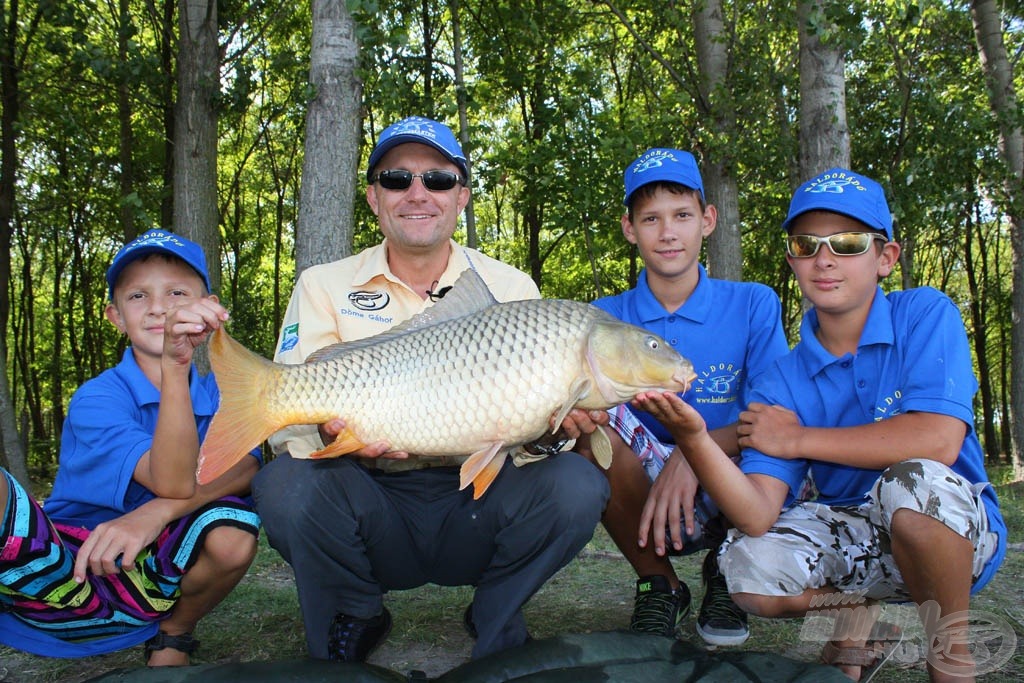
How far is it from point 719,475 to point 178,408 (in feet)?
5.19

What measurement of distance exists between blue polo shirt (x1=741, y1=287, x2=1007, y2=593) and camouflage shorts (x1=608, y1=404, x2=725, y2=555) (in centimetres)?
26

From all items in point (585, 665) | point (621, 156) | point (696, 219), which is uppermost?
point (621, 156)

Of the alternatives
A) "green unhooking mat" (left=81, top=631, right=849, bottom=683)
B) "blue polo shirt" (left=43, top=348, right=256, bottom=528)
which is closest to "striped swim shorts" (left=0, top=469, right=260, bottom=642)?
"blue polo shirt" (left=43, top=348, right=256, bottom=528)

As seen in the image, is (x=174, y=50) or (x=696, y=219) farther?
(x=174, y=50)

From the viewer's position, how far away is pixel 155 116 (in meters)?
10.6

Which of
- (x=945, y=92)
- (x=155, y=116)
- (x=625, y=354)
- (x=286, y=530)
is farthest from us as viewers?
(x=945, y=92)

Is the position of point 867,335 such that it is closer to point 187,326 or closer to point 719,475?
point 719,475

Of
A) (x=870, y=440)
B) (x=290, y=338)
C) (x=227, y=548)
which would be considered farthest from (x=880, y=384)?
(x=227, y=548)

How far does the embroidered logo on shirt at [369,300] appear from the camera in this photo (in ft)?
9.31

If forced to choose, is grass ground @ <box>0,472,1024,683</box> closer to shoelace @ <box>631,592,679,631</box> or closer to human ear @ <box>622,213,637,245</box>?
shoelace @ <box>631,592,679,631</box>

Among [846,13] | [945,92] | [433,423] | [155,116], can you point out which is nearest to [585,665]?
[433,423]

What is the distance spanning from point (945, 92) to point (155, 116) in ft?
35.6

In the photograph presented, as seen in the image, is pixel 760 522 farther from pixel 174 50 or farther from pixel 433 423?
pixel 174 50

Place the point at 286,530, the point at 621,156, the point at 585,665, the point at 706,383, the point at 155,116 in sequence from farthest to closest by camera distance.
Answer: the point at 155,116 < the point at 621,156 < the point at 706,383 < the point at 286,530 < the point at 585,665
